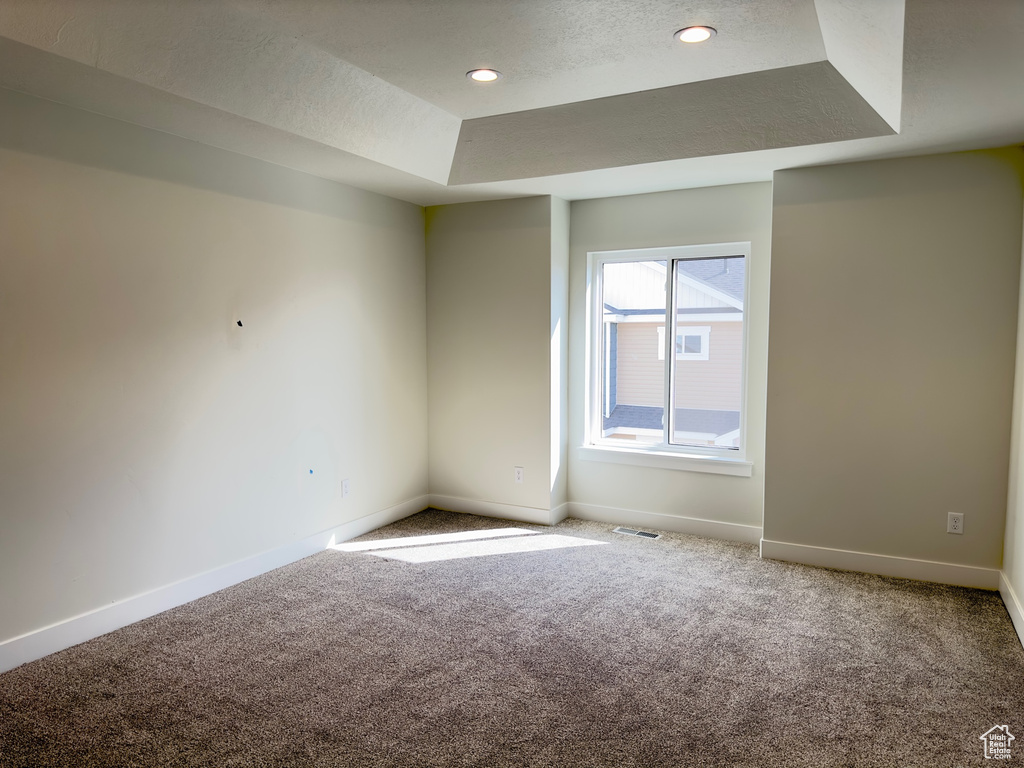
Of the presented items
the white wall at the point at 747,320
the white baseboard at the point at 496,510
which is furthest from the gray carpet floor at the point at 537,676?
the white baseboard at the point at 496,510

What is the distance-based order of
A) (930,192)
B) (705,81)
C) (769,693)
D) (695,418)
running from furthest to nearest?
(695,418) → (930,192) → (705,81) → (769,693)

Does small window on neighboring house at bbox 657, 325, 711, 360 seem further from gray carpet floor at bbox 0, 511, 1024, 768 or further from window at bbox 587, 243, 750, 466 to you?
gray carpet floor at bbox 0, 511, 1024, 768

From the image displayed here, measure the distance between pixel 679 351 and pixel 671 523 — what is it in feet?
3.86

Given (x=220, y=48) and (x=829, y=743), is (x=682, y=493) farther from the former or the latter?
(x=220, y=48)

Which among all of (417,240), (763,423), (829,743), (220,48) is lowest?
(829,743)

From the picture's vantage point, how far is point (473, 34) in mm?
2598

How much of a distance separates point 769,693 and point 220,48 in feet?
10.7

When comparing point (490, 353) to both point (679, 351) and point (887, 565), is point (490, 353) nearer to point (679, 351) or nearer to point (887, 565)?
point (679, 351)

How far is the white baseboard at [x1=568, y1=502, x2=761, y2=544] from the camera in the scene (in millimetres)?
4324

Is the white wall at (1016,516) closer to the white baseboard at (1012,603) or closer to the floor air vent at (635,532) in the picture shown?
the white baseboard at (1012,603)

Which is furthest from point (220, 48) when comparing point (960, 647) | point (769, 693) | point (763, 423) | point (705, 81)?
point (960, 647)
